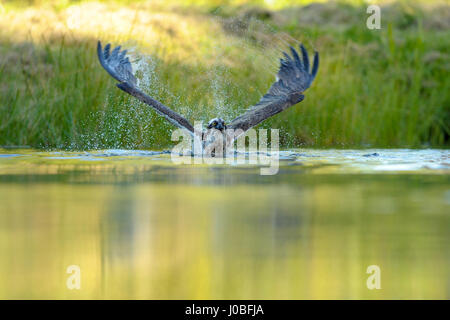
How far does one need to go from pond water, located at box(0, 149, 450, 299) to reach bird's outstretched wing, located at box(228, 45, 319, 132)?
4.17ft

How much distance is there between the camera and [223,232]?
4352 mm

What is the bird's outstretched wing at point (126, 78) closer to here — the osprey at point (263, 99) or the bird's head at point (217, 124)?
the osprey at point (263, 99)

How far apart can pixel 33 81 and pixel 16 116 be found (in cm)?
109

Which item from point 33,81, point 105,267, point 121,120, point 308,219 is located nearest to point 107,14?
point 33,81

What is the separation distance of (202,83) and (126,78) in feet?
9.33

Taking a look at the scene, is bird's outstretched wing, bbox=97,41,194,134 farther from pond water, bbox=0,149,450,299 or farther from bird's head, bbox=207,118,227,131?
pond water, bbox=0,149,450,299

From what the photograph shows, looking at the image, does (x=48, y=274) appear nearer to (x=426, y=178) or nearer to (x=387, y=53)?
(x=426, y=178)

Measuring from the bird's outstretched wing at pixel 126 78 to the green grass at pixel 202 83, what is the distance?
2.99ft

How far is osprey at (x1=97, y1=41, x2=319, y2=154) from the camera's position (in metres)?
8.35

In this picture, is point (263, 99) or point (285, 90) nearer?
point (285, 90)

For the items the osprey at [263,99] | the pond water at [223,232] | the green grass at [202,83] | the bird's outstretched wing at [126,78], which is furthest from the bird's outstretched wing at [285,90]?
the pond water at [223,232]

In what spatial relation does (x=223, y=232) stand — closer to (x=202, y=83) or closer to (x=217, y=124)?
(x=217, y=124)

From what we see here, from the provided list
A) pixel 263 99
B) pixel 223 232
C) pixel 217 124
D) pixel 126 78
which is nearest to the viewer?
pixel 223 232

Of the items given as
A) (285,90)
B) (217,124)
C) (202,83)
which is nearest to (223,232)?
(217,124)
